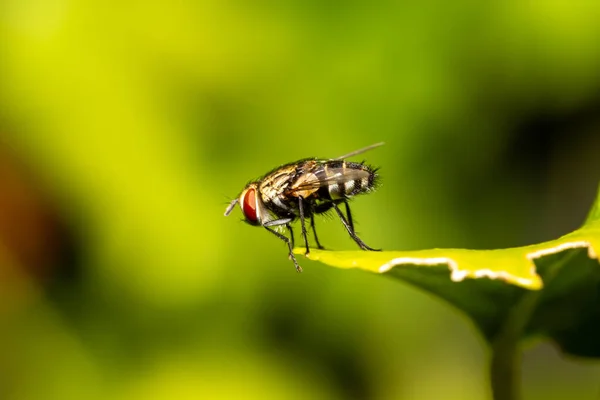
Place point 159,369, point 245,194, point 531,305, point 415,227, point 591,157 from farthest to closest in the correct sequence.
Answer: point 591,157 < point 415,227 < point 159,369 < point 245,194 < point 531,305

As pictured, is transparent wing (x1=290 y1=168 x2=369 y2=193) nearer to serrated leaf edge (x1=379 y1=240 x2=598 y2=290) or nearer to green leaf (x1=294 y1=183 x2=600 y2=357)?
green leaf (x1=294 y1=183 x2=600 y2=357)

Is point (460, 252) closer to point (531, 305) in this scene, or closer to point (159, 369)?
point (531, 305)

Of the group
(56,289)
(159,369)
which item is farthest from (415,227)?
(56,289)

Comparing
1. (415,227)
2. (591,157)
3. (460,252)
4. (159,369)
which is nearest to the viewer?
(460,252)

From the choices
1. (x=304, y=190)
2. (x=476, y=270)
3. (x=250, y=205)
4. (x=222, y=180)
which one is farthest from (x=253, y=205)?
(x=476, y=270)

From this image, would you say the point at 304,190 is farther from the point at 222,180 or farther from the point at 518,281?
the point at 518,281

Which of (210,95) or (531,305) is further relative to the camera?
(210,95)

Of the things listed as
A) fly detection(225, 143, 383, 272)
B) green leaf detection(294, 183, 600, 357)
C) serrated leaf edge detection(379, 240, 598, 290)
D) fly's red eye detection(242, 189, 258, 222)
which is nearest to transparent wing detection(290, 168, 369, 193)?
fly detection(225, 143, 383, 272)
